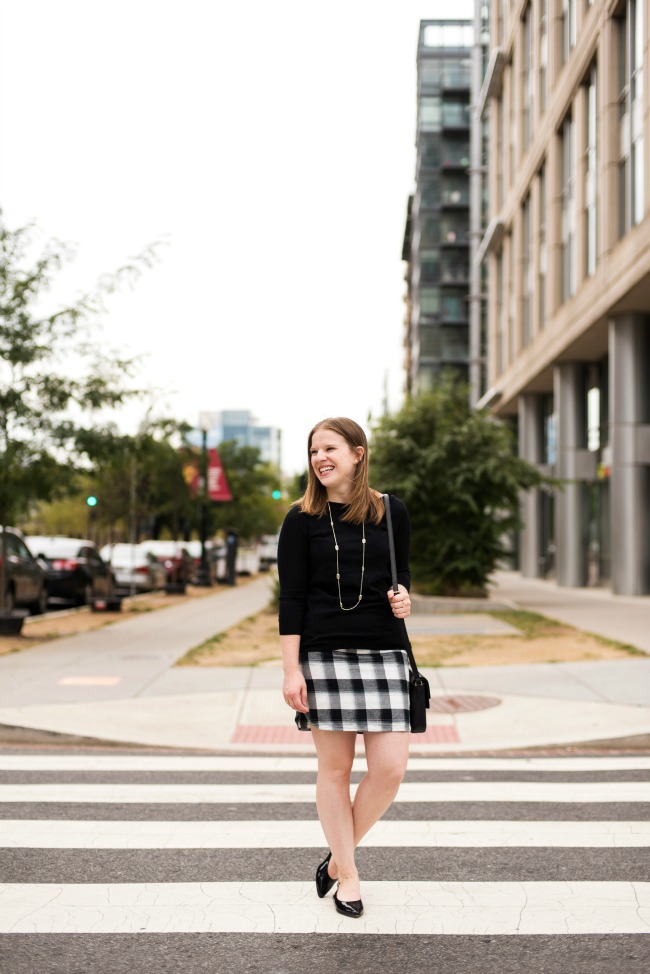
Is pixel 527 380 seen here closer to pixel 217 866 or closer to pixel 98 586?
pixel 98 586

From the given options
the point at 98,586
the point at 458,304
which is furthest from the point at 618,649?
the point at 458,304

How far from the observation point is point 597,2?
29234 mm

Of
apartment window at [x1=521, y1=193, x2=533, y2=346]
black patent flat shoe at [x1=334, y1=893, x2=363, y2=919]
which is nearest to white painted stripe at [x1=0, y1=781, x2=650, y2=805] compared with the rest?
black patent flat shoe at [x1=334, y1=893, x2=363, y2=919]

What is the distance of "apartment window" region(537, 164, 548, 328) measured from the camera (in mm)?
38284

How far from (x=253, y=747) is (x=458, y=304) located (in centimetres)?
7665

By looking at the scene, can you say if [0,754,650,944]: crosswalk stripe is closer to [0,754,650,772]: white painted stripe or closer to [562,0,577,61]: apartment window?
[0,754,650,772]: white painted stripe

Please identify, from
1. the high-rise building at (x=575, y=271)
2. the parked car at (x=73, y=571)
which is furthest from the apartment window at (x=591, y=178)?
the parked car at (x=73, y=571)

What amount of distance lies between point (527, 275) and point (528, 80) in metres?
6.88

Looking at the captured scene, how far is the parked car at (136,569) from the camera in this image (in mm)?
31870

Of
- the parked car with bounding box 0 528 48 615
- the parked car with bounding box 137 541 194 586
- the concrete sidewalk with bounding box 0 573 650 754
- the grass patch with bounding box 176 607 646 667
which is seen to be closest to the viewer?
the concrete sidewalk with bounding box 0 573 650 754

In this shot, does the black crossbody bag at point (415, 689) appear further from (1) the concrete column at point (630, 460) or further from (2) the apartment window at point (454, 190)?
(2) the apartment window at point (454, 190)

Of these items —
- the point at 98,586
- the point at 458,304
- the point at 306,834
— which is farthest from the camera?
the point at 458,304

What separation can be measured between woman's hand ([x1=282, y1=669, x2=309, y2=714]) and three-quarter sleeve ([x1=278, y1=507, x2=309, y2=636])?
0.50 ft

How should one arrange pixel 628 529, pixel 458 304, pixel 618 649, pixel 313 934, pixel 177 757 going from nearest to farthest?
pixel 313 934 → pixel 177 757 → pixel 618 649 → pixel 628 529 → pixel 458 304
